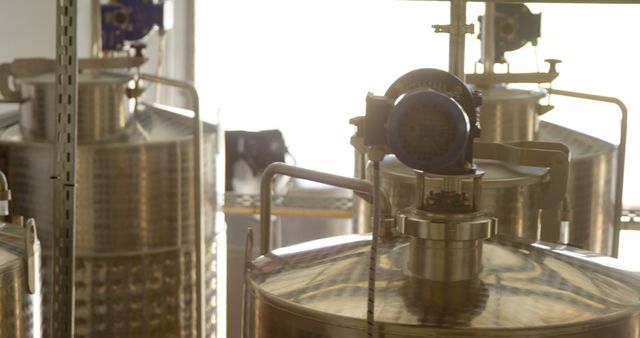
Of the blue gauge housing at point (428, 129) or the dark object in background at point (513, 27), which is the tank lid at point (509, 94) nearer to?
the dark object in background at point (513, 27)

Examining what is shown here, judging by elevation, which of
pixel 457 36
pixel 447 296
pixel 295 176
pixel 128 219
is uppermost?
pixel 457 36

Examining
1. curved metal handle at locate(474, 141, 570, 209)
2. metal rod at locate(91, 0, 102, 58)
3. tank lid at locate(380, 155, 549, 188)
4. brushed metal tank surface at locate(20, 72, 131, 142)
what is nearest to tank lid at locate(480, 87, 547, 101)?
tank lid at locate(380, 155, 549, 188)

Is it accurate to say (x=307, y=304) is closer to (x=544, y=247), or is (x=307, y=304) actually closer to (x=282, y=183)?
(x=544, y=247)

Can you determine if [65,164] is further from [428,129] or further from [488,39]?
[488,39]

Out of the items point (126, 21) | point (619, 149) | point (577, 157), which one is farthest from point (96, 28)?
point (619, 149)

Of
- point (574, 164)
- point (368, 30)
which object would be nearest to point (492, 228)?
point (574, 164)

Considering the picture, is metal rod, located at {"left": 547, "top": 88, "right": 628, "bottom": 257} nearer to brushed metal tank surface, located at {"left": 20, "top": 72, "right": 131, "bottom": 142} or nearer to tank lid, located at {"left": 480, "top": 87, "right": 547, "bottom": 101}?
tank lid, located at {"left": 480, "top": 87, "right": 547, "bottom": 101}

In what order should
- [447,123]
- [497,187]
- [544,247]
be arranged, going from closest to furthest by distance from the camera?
[447,123] < [544,247] < [497,187]

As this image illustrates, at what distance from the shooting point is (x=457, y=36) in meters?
1.53

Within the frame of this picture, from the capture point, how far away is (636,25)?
4.45 metres

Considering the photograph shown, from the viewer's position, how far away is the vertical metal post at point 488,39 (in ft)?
8.88

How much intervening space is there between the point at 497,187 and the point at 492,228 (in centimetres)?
80

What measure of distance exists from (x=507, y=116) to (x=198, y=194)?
2.70 feet

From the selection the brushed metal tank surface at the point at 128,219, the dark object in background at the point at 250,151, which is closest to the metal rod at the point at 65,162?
the brushed metal tank surface at the point at 128,219
